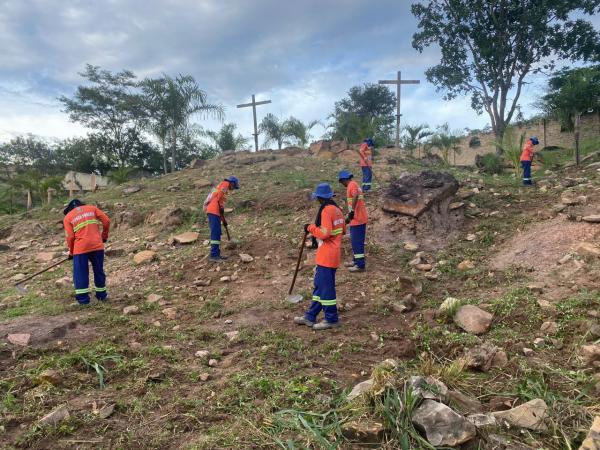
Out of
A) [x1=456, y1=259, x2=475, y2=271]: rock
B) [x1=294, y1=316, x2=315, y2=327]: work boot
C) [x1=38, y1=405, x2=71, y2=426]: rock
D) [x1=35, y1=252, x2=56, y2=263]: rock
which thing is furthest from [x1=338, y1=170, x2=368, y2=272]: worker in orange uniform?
[x1=35, y1=252, x2=56, y2=263]: rock

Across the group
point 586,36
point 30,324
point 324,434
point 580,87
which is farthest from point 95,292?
point 586,36

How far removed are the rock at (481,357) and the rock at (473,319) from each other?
1.92 feet

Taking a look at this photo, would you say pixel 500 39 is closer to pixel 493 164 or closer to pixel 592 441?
pixel 493 164

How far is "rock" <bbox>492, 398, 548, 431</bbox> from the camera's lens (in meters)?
2.43

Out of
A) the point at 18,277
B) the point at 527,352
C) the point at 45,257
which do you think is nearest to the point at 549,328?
the point at 527,352

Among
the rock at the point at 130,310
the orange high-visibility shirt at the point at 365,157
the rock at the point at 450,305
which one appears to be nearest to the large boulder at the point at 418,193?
the orange high-visibility shirt at the point at 365,157

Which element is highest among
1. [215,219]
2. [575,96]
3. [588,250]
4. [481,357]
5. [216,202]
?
[575,96]

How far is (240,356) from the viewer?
3758 millimetres

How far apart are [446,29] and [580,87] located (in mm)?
5491

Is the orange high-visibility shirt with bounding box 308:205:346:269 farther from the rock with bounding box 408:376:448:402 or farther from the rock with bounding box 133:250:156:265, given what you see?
the rock with bounding box 133:250:156:265

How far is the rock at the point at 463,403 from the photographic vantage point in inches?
102

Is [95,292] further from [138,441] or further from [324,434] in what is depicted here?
[324,434]

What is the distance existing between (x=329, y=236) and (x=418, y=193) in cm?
357

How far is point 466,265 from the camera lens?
5.86m
